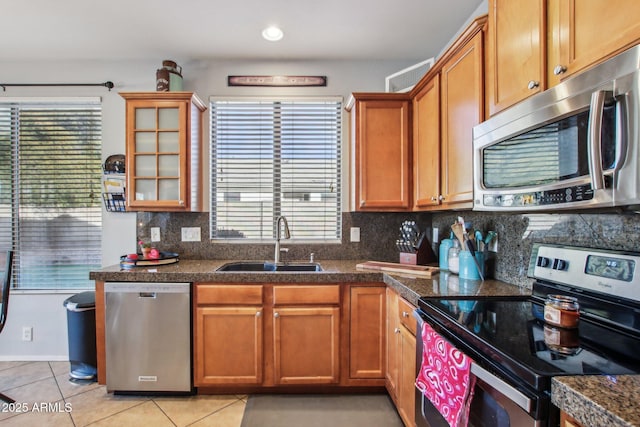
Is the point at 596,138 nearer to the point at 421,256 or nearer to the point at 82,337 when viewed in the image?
the point at 421,256

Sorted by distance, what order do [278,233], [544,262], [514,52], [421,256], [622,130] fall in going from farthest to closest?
[278,233] < [421,256] < [544,262] < [514,52] < [622,130]

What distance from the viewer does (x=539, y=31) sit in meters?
1.12

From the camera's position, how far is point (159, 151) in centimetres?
246

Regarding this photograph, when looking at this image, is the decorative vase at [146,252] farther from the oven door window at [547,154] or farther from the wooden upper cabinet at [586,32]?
the wooden upper cabinet at [586,32]

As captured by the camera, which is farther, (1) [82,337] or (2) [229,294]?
(1) [82,337]

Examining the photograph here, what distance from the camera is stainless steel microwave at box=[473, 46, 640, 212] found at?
0.79m

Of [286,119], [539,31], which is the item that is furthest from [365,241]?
[539,31]

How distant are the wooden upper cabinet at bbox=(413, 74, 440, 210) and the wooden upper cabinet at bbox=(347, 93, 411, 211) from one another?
0.09 meters

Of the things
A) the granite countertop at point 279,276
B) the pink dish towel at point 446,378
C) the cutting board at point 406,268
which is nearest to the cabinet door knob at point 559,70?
the pink dish towel at point 446,378

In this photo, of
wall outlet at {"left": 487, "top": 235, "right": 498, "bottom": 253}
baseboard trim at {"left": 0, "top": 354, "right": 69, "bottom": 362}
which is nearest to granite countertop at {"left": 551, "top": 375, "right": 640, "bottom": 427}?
wall outlet at {"left": 487, "top": 235, "right": 498, "bottom": 253}

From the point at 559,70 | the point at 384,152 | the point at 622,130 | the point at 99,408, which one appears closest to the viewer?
the point at 622,130

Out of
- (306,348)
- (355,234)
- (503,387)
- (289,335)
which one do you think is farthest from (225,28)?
(503,387)

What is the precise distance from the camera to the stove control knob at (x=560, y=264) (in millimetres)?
1297

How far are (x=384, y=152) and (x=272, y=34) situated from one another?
1.22 meters
